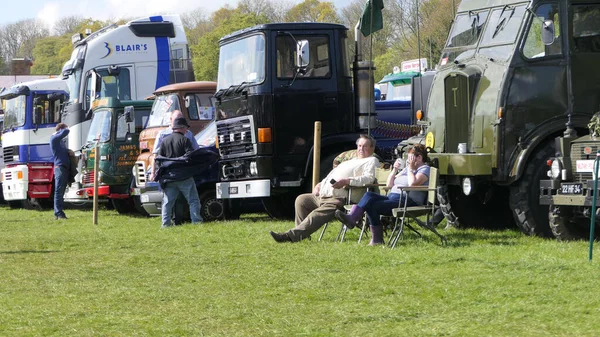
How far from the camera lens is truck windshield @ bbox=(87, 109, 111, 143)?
922 inches

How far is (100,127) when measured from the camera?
23.7 m

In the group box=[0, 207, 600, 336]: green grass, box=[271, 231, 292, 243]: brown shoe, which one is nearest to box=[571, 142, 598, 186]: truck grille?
box=[0, 207, 600, 336]: green grass

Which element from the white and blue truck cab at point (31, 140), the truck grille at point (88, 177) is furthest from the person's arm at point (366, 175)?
the white and blue truck cab at point (31, 140)

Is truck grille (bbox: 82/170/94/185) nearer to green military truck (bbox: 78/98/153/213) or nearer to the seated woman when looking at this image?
green military truck (bbox: 78/98/153/213)

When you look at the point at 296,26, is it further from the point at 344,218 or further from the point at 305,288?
the point at 305,288

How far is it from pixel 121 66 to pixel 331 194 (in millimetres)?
14179

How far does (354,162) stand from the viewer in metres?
13.9

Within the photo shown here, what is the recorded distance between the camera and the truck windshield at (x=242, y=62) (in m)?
17.4

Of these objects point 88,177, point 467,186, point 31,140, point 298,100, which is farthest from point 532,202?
point 31,140

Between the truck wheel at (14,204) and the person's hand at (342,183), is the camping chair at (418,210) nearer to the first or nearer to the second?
the person's hand at (342,183)

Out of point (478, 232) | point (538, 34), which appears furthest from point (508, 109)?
point (478, 232)

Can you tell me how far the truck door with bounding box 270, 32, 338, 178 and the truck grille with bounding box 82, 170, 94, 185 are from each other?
7.35m

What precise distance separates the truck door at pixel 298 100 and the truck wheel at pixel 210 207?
212 cm

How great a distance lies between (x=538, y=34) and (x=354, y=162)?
2.69m
